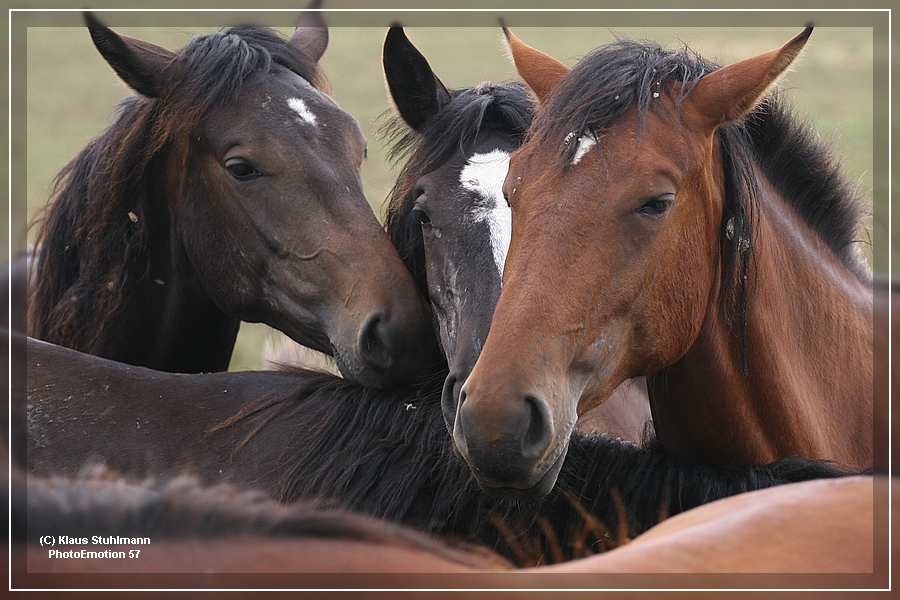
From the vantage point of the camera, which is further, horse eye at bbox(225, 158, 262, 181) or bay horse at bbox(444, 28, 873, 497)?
horse eye at bbox(225, 158, 262, 181)

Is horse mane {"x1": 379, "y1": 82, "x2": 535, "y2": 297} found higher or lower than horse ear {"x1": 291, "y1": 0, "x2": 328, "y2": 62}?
lower

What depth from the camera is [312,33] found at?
4.05 m

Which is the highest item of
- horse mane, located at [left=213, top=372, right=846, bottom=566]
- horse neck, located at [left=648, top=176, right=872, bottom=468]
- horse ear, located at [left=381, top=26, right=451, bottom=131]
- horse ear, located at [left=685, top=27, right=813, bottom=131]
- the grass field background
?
the grass field background

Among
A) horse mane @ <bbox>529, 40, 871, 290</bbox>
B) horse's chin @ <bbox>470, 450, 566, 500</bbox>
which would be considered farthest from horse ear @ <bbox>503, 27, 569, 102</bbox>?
horse's chin @ <bbox>470, 450, 566, 500</bbox>

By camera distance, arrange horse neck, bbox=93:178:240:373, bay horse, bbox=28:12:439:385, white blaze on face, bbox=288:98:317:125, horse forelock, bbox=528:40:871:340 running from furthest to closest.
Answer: horse neck, bbox=93:178:240:373 < white blaze on face, bbox=288:98:317:125 < bay horse, bbox=28:12:439:385 < horse forelock, bbox=528:40:871:340

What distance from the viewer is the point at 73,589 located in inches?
54.4

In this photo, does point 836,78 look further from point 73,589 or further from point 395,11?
point 73,589

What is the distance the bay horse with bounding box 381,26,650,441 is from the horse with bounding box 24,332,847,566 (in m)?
0.37

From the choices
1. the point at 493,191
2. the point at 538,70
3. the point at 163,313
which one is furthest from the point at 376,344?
the point at 163,313

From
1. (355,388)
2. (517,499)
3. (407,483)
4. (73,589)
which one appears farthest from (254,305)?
(73,589)

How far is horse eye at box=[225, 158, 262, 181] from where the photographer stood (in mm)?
3207

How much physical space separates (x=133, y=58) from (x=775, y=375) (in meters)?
2.64

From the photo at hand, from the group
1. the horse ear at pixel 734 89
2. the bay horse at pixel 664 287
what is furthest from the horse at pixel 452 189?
the horse ear at pixel 734 89

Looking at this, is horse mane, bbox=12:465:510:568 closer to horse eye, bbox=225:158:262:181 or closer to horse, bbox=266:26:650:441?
horse, bbox=266:26:650:441
